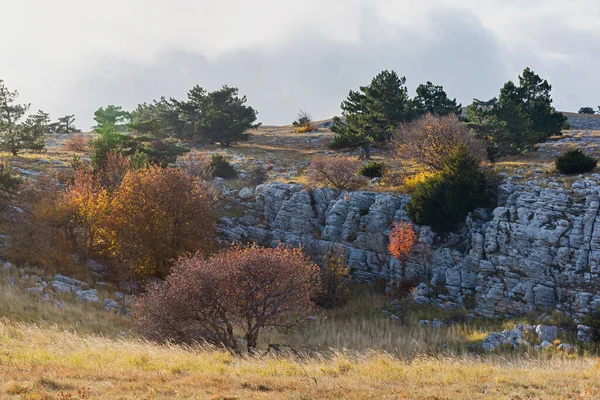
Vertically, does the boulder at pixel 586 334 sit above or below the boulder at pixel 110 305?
below

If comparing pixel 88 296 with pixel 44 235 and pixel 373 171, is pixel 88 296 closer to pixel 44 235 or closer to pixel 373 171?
pixel 44 235

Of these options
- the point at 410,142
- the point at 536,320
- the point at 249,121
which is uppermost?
the point at 249,121

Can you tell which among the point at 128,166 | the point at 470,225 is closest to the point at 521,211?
the point at 470,225

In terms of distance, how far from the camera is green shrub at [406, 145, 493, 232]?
27047 millimetres

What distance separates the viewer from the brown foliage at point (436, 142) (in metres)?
32.4

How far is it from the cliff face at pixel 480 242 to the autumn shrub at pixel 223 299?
13.3m

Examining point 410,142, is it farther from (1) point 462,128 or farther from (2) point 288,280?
(2) point 288,280

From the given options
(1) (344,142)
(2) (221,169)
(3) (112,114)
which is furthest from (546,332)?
(3) (112,114)

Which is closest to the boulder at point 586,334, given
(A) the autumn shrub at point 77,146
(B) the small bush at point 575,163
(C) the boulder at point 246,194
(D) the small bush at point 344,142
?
(B) the small bush at point 575,163

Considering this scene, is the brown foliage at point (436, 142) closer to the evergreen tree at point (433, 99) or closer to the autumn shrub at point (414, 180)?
the autumn shrub at point (414, 180)

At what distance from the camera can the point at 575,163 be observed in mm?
27828

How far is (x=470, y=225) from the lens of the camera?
2689 centimetres

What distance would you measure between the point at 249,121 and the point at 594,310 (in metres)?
45.1

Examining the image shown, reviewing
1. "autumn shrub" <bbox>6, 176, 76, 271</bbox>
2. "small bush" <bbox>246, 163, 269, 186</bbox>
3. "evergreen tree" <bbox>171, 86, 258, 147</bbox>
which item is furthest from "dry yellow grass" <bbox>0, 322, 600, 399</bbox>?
"evergreen tree" <bbox>171, 86, 258, 147</bbox>
